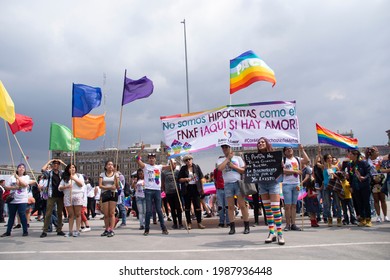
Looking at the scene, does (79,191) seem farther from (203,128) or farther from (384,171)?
(384,171)

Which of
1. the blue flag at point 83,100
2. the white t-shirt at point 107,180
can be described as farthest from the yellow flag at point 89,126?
the white t-shirt at point 107,180

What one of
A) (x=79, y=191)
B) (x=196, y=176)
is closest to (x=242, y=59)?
(x=196, y=176)

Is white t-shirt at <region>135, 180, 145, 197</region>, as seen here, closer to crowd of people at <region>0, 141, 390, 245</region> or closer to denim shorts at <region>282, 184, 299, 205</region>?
crowd of people at <region>0, 141, 390, 245</region>

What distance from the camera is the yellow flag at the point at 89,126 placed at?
10352 millimetres

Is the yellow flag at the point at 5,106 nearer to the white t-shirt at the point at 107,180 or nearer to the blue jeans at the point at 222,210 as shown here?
the white t-shirt at the point at 107,180

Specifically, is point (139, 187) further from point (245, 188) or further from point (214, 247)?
point (214, 247)

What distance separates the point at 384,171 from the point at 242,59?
209 inches

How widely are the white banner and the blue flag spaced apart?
2623mm

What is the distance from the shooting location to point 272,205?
6629mm

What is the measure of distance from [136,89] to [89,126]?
203cm

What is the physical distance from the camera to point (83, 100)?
34.0 feet

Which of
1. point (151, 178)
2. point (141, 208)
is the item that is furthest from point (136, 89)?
point (141, 208)
